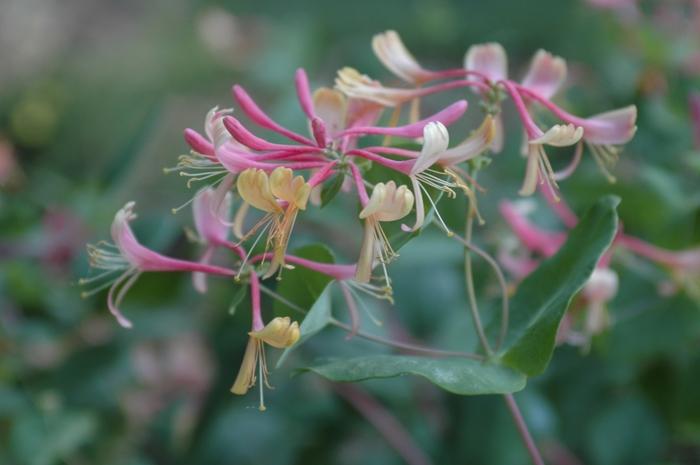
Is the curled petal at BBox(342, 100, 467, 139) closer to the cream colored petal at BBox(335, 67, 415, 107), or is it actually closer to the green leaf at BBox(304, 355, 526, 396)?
the cream colored petal at BBox(335, 67, 415, 107)

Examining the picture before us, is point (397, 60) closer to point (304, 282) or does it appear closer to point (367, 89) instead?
point (367, 89)

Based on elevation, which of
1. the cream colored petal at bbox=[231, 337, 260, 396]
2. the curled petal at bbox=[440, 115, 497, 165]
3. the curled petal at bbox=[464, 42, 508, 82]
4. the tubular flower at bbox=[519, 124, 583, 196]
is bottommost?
the cream colored petal at bbox=[231, 337, 260, 396]

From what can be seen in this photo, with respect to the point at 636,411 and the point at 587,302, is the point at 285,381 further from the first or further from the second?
the point at 587,302

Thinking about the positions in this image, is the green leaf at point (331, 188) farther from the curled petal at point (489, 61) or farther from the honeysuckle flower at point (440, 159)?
the curled petal at point (489, 61)

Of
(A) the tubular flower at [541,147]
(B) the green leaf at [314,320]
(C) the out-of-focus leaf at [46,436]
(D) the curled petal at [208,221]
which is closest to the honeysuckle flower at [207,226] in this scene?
(D) the curled petal at [208,221]

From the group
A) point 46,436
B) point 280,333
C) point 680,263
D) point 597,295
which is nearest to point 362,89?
point 280,333

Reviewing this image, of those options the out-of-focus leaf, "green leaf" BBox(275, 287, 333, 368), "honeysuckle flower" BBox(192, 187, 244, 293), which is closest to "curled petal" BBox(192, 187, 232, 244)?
"honeysuckle flower" BBox(192, 187, 244, 293)
